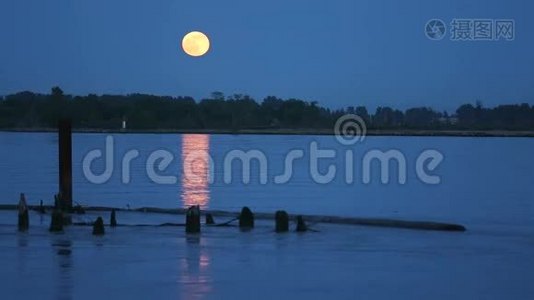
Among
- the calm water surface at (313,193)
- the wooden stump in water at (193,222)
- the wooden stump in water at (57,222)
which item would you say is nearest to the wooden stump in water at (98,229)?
the wooden stump in water at (57,222)

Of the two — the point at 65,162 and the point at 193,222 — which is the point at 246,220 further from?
the point at 65,162

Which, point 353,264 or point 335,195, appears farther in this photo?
point 335,195

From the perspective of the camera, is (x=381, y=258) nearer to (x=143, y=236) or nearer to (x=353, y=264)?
(x=353, y=264)

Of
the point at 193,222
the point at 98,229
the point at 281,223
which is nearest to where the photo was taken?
the point at 98,229

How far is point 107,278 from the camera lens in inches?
553

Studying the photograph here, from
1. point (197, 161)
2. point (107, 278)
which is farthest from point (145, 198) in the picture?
point (197, 161)

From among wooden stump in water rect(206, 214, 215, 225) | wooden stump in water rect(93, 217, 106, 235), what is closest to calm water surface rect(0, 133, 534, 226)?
wooden stump in water rect(206, 214, 215, 225)

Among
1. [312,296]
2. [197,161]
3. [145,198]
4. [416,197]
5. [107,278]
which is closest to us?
[312,296]

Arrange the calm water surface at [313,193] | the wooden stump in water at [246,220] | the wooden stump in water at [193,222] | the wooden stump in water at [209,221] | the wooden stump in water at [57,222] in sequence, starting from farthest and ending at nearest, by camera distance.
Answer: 1. the calm water surface at [313,193]
2. the wooden stump in water at [209,221]
3. the wooden stump in water at [246,220]
4. the wooden stump in water at [57,222]
5. the wooden stump in water at [193,222]

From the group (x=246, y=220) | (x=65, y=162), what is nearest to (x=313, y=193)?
(x=65, y=162)

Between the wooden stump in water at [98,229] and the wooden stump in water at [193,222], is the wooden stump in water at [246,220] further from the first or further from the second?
the wooden stump in water at [98,229]

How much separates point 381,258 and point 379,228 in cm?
481

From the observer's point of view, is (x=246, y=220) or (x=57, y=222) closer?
(x=57, y=222)

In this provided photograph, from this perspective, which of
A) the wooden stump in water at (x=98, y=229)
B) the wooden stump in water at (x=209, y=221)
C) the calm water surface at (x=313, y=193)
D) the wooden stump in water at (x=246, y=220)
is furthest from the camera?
the calm water surface at (x=313, y=193)
